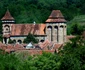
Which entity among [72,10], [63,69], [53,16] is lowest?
[72,10]

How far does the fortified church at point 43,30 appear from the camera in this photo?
90.6 m

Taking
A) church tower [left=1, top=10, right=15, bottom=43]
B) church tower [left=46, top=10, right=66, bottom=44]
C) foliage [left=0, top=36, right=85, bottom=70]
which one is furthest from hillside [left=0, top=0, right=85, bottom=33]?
foliage [left=0, top=36, right=85, bottom=70]

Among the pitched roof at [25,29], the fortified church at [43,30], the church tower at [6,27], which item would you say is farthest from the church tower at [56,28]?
the church tower at [6,27]

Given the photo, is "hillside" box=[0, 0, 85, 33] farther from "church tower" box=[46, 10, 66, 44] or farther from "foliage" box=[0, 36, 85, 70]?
"foliage" box=[0, 36, 85, 70]

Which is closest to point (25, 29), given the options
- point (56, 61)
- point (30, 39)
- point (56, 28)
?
point (30, 39)

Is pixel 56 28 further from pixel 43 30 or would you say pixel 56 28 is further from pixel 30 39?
pixel 30 39

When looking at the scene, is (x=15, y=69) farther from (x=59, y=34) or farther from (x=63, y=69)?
(x=59, y=34)

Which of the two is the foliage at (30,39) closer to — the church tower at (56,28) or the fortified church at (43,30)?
the fortified church at (43,30)

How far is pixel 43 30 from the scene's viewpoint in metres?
93.4

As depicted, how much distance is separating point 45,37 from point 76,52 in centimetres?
5216

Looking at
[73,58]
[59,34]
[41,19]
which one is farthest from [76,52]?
[41,19]

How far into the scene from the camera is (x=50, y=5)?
163250 millimetres

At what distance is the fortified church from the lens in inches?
3565

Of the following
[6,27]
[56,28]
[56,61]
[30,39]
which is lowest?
[30,39]
